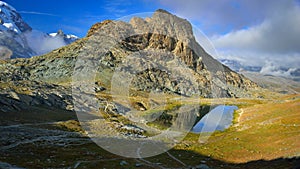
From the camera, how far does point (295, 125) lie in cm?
7500

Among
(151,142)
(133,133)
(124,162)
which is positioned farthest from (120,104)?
(124,162)

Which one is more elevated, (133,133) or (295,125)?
A: (295,125)

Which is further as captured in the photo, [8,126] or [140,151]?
[8,126]

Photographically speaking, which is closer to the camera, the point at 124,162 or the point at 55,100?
the point at 124,162

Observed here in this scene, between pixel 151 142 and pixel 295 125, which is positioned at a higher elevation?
pixel 295 125

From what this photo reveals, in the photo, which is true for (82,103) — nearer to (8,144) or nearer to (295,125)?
(8,144)

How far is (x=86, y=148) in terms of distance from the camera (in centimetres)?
6462

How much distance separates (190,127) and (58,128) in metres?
54.8

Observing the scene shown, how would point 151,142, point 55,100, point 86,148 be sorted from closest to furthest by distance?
point 86,148 < point 151,142 < point 55,100

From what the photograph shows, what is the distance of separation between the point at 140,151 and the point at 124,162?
43.1 ft

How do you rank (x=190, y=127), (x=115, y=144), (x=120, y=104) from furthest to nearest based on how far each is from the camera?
1. (x=120, y=104)
2. (x=190, y=127)
3. (x=115, y=144)

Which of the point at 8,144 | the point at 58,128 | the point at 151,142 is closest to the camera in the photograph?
the point at 8,144

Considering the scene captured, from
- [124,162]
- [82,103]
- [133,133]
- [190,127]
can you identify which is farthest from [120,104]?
[124,162]

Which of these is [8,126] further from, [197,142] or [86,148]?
[197,142]
